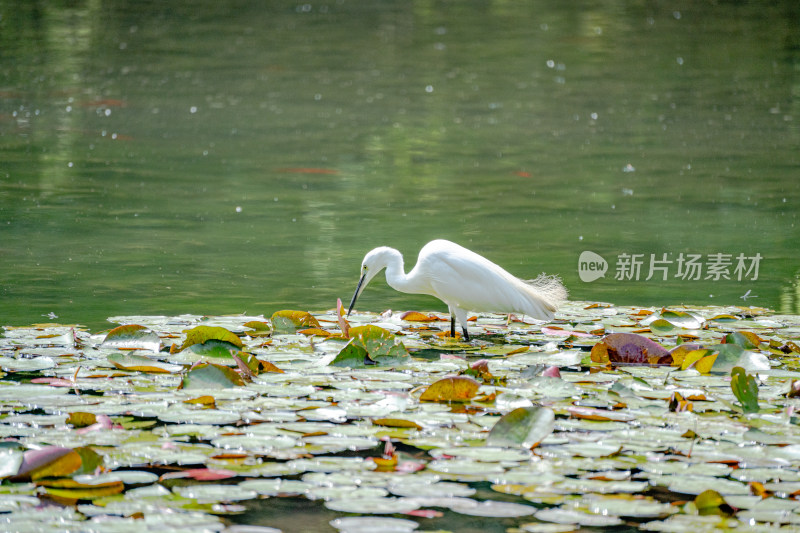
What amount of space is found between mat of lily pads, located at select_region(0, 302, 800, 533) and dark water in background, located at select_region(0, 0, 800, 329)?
109 centimetres

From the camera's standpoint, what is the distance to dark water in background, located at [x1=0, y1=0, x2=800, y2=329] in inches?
222

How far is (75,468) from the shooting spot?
2.52 meters

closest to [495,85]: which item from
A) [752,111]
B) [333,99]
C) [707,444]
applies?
[333,99]

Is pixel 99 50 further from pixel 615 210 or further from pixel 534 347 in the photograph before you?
pixel 534 347

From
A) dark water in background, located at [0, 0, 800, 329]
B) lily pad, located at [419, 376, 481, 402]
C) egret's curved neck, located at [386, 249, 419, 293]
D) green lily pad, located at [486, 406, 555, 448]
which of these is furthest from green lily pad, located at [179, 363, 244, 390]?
dark water in background, located at [0, 0, 800, 329]

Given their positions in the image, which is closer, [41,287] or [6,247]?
[41,287]

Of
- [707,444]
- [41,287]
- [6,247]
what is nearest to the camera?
[707,444]

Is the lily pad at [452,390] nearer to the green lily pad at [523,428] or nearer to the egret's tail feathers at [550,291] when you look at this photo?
the green lily pad at [523,428]

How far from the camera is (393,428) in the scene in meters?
2.98

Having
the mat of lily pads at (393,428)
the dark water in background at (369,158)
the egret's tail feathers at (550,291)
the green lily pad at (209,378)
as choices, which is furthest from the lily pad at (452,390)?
the dark water in background at (369,158)

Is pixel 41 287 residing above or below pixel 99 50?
below

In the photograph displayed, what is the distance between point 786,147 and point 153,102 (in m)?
6.09

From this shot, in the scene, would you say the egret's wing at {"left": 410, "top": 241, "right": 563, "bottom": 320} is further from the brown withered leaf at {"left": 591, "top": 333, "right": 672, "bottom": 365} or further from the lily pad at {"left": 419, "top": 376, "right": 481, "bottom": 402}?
the lily pad at {"left": 419, "top": 376, "right": 481, "bottom": 402}

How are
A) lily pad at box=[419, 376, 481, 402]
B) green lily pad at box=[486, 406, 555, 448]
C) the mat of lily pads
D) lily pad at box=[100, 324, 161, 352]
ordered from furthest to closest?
lily pad at box=[100, 324, 161, 352]
lily pad at box=[419, 376, 481, 402]
green lily pad at box=[486, 406, 555, 448]
the mat of lily pads
